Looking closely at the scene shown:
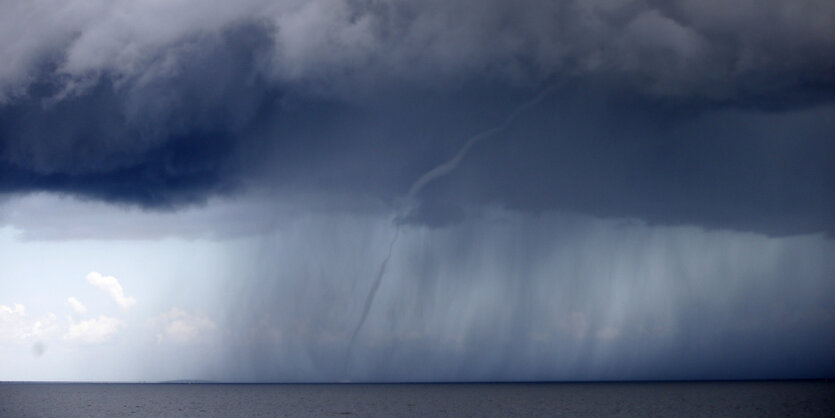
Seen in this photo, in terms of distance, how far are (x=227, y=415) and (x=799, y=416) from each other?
299 feet

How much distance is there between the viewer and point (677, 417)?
355ft

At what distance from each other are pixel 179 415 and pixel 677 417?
3171 inches

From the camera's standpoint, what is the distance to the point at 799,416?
343 feet

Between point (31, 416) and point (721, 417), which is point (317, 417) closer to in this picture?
point (31, 416)

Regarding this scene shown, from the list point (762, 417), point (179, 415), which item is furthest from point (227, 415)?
point (762, 417)

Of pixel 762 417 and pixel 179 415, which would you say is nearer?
pixel 762 417

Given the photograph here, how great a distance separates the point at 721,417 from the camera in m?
106

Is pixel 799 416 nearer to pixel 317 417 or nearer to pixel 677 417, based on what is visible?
pixel 677 417

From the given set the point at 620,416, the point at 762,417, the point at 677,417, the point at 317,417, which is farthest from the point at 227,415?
the point at 762,417

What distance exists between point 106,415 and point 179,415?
37.6 ft

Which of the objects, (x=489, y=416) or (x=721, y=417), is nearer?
(x=721, y=417)

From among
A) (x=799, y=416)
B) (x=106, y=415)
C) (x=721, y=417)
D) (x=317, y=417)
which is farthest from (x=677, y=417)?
(x=106, y=415)

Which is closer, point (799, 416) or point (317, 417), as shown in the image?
point (799, 416)

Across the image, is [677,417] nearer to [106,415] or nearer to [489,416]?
[489,416]
